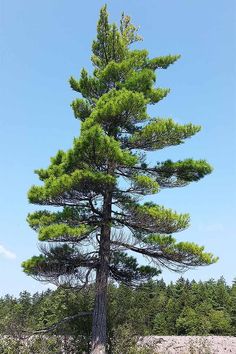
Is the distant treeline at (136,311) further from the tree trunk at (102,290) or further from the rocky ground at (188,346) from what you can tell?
the tree trunk at (102,290)

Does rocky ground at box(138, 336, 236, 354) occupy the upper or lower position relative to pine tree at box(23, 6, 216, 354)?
lower

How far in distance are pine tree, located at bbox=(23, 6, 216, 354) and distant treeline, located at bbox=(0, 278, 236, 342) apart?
1.03m

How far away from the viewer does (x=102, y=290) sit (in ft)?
36.1

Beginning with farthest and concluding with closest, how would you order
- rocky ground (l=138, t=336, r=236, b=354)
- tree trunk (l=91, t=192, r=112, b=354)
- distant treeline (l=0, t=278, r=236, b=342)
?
rocky ground (l=138, t=336, r=236, b=354) → distant treeline (l=0, t=278, r=236, b=342) → tree trunk (l=91, t=192, r=112, b=354)

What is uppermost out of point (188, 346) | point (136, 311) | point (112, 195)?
point (112, 195)

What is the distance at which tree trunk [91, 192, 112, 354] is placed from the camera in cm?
1070

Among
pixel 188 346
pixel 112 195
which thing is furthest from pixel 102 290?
pixel 188 346

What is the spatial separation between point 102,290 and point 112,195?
2695 mm

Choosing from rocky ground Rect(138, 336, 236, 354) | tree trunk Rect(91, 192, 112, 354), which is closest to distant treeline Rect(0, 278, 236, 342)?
rocky ground Rect(138, 336, 236, 354)

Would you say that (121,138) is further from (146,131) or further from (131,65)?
(131,65)

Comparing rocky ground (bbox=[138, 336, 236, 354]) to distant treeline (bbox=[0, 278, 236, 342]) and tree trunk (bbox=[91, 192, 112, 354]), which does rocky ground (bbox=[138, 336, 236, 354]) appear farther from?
tree trunk (bbox=[91, 192, 112, 354])

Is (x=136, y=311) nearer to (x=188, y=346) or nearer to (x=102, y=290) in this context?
(x=102, y=290)

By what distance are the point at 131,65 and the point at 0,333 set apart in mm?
8792

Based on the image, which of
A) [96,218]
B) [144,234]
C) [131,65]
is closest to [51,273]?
[96,218]
